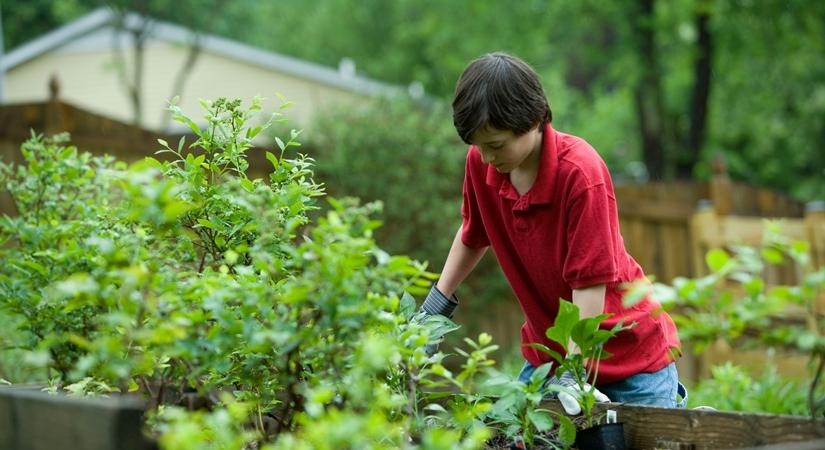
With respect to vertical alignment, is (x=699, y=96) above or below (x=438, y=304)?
above

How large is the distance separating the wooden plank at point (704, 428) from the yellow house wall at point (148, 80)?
19.5 meters

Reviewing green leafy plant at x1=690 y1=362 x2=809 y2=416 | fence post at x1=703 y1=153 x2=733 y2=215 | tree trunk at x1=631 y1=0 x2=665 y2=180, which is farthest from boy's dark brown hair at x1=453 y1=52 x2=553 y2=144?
tree trunk at x1=631 y1=0 x2=665 y2=180

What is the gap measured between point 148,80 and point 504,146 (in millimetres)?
20061

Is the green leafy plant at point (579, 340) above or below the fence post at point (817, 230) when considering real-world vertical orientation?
above

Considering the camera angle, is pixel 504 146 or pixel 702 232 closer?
pixel 504 146

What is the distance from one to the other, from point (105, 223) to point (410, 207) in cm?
616

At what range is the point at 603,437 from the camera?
2617mm

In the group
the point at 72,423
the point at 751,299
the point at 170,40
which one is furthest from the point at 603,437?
the point at 170,40

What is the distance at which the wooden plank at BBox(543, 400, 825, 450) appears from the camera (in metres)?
2.15

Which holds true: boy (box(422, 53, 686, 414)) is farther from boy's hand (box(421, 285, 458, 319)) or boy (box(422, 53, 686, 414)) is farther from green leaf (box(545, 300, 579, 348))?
green leaf (box(545, 300, 579, 348))

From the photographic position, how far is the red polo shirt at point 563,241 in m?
2.91

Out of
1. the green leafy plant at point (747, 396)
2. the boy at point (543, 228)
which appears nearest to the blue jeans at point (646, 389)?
the boy at point (543, 228)

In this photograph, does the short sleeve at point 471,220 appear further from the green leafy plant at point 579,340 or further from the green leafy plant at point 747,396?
the green leafy plant at point 747,396

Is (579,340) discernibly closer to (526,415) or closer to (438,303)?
(526,415)
